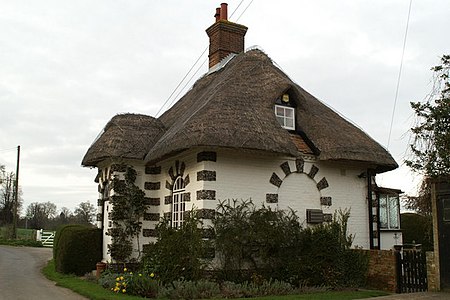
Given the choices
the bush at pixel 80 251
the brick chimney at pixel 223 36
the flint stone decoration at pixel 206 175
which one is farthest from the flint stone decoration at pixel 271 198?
the brick chimney at pixel 223 36

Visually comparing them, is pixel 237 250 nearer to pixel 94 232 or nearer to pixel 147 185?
pixel 147 185

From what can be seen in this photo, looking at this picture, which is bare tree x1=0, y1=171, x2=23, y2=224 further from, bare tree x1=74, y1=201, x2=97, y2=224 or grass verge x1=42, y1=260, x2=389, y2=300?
grass verge x1=42, y1=260, x2=389, y2=300

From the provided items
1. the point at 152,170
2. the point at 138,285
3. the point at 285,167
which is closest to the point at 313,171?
the point at 285,167

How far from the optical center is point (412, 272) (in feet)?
40.5

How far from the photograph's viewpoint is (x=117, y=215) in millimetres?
15531

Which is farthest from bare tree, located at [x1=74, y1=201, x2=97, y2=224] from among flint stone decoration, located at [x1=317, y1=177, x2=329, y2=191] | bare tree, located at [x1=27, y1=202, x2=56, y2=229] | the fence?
flint stone decoration, located at [x1=317, y1=177, x2=329, y2=191]

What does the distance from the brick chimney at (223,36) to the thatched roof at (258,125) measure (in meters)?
2.46

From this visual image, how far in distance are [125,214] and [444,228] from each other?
925 centimetres

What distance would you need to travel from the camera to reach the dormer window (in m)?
15.6

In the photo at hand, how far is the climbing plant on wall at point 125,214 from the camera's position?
1541 centimetres

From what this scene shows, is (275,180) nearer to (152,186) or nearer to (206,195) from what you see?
(206,195)

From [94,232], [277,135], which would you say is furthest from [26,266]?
[277,135]

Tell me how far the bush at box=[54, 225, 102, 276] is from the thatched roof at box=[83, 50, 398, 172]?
378 centimetres

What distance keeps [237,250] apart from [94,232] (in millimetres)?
6326
